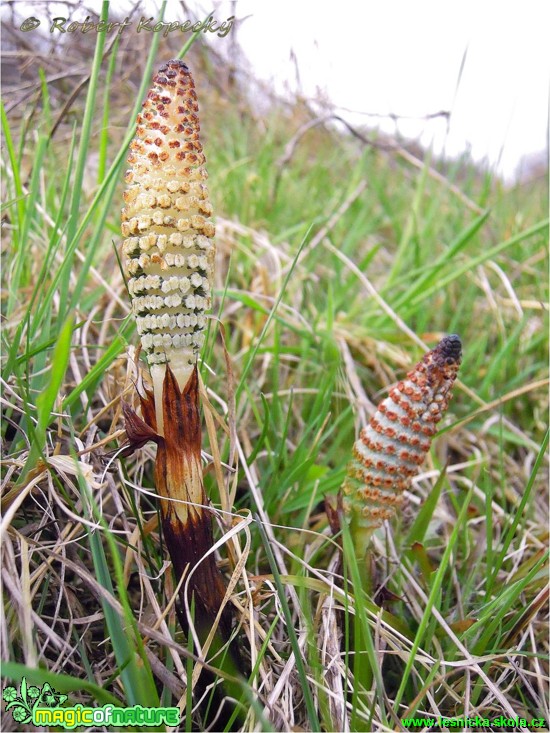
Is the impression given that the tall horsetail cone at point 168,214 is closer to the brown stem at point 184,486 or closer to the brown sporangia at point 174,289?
the brown sporangia at point 174,289

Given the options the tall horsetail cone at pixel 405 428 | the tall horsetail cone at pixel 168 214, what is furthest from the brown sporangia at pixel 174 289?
the tall horsetail cone at pixel 405 428

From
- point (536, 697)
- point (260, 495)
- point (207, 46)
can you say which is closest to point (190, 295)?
point (260, 495)

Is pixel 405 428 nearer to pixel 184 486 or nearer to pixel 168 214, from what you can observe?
pixel 184 486

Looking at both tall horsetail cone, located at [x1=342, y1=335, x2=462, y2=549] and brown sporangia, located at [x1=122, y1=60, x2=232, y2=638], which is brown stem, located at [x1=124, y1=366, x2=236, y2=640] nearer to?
brown sporangia, located at [x1=122, y1=60, x2=232, y2=638]

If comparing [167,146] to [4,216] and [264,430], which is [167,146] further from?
[4,216]

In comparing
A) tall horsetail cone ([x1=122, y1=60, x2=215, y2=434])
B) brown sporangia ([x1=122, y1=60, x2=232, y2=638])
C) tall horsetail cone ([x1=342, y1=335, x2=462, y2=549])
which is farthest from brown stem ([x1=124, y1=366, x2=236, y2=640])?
tall horsetail cone ([x1=342, y1=335, x2=462, y2=549])

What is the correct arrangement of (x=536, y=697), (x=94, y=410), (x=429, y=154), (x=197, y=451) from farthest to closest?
(x=429, y=154)
(x=94, y=410)
(x=536, y=697)
(x=197, y=451)
